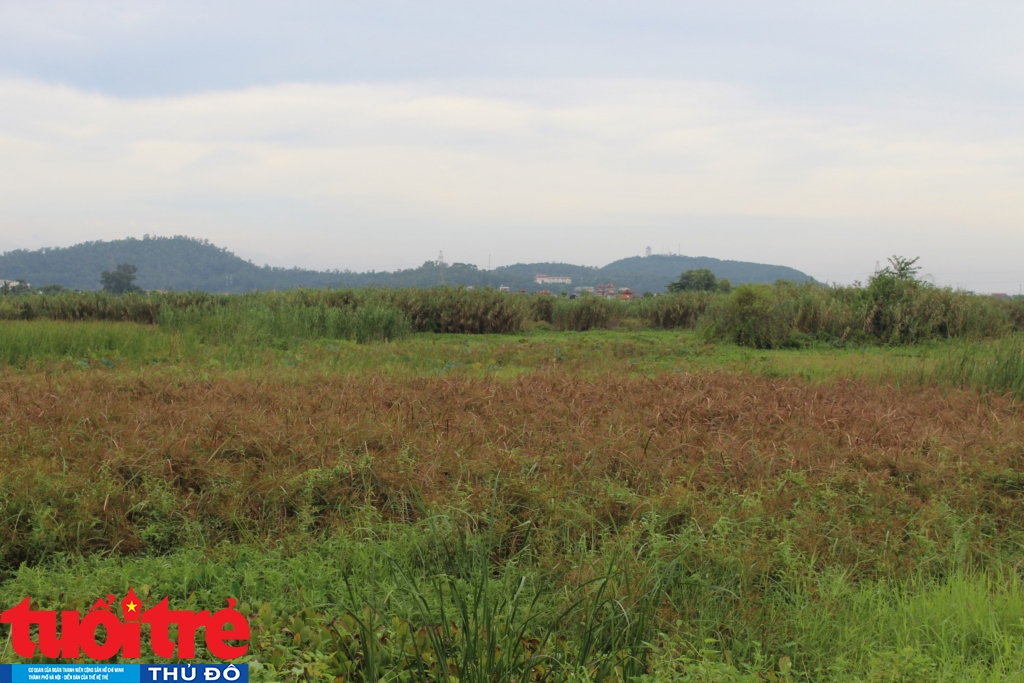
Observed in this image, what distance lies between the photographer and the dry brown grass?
154 inches

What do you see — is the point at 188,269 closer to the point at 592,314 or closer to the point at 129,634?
the point at 592,314

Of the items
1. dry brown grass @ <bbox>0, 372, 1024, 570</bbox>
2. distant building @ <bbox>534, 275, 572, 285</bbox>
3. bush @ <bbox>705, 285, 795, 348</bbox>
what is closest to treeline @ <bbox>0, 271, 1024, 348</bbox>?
bush @ <bbox>705, 285, 795, 348</bbox>

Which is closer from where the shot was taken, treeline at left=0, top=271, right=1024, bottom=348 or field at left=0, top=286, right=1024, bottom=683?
field at left=0, top=286, right=1024, bottom=683

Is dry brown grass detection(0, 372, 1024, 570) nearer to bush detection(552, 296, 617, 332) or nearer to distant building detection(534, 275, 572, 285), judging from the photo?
bush detection(552, 296, 617, 332)

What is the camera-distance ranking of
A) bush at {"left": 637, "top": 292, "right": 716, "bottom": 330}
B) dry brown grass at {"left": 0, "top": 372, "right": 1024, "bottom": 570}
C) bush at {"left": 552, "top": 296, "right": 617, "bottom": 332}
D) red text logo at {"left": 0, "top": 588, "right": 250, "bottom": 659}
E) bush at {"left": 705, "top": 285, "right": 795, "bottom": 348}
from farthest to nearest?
bush at {"left": 637, "top": 292, "right": 716, "bottom": 330}
bush at {"left": 552, "top": 296, "right": 617, "bottom": 332}
bush at {"left": 705, "top": 285, "right": 795, "bottom": 348}
dry brown grass at {"left": 0, "top": 372, "right": 1024, "bottom": 570}
red text logo at {"left": 0, "top": 588, "right": 250, "bottom": 659}

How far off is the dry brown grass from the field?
0.08 ft

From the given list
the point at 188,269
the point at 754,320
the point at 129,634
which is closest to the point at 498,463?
the point at 129,634

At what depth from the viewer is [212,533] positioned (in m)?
3.90

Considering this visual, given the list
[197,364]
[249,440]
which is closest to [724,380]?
[249,440]

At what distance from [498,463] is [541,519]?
0.70m

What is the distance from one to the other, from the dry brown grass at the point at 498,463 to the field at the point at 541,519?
0.08 feet

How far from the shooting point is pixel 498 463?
15.1 feet

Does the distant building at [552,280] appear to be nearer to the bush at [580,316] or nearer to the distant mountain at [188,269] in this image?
the distant mountain at [188,269]

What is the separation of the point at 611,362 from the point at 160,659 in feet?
26.7
